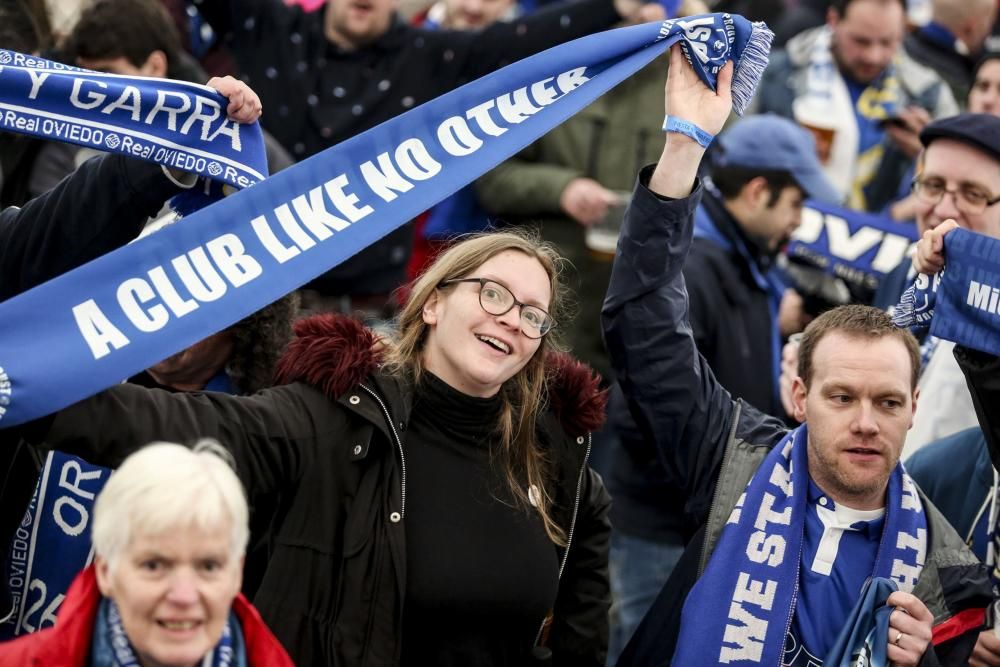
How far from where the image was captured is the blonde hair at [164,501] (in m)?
2.92

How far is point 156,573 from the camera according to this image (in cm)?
294

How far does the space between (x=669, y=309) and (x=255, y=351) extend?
1180 mm

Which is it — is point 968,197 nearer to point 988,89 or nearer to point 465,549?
point 988,89

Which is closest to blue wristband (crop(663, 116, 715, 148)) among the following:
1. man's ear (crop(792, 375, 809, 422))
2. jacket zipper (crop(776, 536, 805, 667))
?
man's ear (crop(792, 375, 809, 422))

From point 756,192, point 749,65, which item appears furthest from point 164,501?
point 756,192

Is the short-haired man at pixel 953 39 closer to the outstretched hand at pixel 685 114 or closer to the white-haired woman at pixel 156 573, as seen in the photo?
the outstretched hand at pixel 685 114

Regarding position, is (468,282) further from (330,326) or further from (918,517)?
(918,517)

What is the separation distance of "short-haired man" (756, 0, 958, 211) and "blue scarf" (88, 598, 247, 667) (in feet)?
17.2

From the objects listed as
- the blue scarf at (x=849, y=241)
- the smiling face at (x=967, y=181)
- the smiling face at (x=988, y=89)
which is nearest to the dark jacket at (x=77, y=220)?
the smiling face at (x=967, y=181)

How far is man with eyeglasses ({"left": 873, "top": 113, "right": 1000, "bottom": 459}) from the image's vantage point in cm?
524

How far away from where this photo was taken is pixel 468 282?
4094 millimetres

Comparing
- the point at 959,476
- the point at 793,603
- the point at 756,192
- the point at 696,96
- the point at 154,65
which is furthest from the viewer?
the point at 756,192

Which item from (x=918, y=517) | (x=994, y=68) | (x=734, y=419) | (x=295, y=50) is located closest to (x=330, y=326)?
(x=734, y=419)

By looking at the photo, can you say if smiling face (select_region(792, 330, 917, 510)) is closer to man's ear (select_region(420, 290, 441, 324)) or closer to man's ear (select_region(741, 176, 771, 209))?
man's ear (select_region(420, 290, 441, 324))
